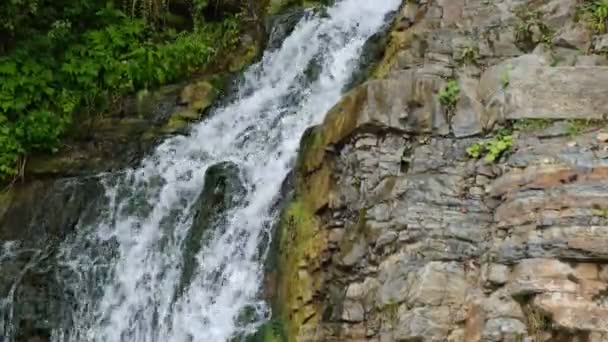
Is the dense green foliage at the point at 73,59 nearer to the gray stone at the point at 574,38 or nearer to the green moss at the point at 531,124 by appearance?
the gray stone at the point at 574,38

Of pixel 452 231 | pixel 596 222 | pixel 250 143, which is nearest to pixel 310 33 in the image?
pixel 250 143

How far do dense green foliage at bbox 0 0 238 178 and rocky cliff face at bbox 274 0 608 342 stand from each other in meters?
4.11

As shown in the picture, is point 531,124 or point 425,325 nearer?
point 425,325

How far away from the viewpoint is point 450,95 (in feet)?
22.7

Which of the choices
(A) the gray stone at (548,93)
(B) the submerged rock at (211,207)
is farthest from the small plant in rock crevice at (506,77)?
(B) the submerged rock at (211,207)

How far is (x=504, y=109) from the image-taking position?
6.51 m

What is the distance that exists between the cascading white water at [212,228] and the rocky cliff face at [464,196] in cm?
57

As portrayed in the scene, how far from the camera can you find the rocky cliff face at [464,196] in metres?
5.38

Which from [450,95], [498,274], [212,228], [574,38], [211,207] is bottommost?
[498,274]

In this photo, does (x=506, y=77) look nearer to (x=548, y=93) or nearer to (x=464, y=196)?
(x=548, y=93)

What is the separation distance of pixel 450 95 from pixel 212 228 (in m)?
2.73

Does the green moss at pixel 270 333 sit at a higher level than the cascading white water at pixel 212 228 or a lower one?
lower

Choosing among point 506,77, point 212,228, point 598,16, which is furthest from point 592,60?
point 212,228

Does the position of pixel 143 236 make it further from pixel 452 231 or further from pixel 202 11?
pixel 202 11
